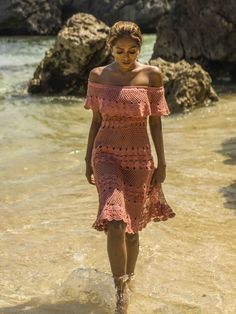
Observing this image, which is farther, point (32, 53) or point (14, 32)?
point (14, 32)

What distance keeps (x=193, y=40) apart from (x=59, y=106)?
3.59 metres

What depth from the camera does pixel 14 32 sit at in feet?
88.5

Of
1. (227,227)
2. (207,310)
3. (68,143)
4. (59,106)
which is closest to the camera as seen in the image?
(207,310)

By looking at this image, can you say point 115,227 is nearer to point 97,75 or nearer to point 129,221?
point 129,221

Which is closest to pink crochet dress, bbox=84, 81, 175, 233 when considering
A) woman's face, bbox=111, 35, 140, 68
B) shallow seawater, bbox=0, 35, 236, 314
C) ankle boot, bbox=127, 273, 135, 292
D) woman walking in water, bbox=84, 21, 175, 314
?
woman walking in water, bbox=84, 21, 175, 314

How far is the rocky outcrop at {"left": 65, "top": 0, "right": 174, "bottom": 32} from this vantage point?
87.4ft

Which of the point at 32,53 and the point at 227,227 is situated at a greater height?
→ the point at 227,227

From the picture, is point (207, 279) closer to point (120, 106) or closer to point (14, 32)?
point (120, 106)

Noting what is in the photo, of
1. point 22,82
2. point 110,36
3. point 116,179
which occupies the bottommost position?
point 22,82

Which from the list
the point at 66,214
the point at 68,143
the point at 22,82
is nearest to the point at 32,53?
the point at 22,82

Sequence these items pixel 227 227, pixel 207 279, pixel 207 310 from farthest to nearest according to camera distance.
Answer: pixel 227 227 → pixel 207 279 → pixel 207 310

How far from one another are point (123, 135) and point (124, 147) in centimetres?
7

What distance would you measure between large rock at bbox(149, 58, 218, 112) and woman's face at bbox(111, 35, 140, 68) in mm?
6588

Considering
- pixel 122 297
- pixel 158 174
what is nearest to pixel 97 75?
pixel 158 174
